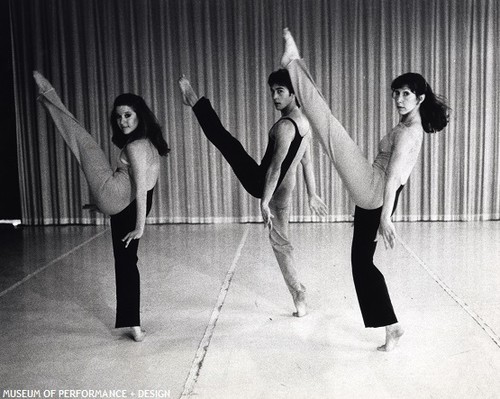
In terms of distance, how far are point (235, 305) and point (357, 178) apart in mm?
1438

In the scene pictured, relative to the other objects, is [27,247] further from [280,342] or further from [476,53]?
[476,53]

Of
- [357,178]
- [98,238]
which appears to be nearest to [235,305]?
[357,178]

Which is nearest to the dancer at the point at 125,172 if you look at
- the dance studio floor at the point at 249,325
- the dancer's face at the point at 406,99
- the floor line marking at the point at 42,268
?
the dance studio floor at the point at 249,325

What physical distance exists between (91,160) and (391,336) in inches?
71.1

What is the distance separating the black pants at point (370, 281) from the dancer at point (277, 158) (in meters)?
0.58

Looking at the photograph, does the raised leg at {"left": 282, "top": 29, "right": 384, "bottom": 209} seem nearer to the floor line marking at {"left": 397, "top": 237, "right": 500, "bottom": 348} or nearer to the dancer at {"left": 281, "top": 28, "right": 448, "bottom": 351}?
the dancer at {"left": 281, "top": 28, "right": 448, "bottom": 351}

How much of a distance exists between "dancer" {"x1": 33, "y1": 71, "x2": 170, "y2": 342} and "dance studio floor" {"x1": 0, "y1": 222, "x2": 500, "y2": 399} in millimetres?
333

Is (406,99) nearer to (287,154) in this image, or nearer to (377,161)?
(377,161)

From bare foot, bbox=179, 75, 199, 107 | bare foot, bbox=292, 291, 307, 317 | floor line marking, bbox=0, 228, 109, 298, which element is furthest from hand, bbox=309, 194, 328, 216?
floor line marking, bbox=0, 228, 109, 298

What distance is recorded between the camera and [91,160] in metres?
3.05

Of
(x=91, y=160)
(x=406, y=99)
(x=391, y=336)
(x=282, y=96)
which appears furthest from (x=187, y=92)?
(x=391, y=336)

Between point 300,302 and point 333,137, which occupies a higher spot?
point 333,137

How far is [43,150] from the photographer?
7.23 m

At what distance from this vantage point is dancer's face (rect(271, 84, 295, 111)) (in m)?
3.21
